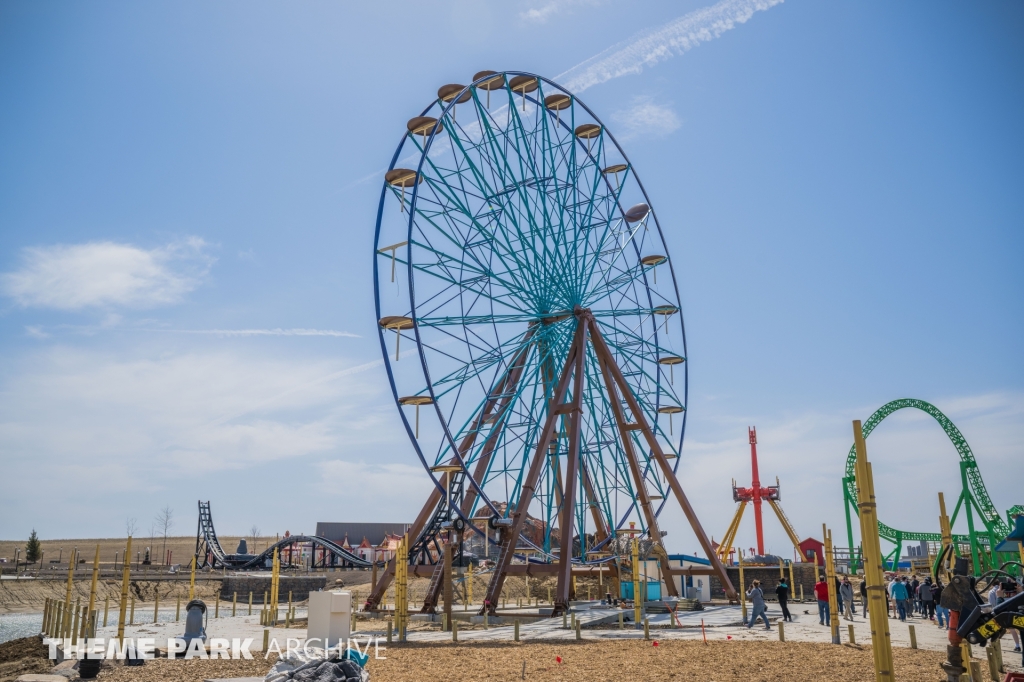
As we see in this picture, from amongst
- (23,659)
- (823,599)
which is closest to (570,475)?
(823,599)

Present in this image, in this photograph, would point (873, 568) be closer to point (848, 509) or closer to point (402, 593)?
point (402, 593)

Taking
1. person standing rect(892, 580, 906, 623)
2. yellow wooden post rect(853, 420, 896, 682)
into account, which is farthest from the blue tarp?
yellow wooden post rect(853, 420, 896, 682)

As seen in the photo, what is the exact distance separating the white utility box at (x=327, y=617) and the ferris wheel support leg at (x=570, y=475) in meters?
10.8

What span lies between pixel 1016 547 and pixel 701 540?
1036cm

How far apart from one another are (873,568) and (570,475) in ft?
53.1

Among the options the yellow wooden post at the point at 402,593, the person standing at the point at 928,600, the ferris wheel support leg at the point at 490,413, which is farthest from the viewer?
the ferris wheel support leg at the point at 490,413

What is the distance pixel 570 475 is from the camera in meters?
23.4

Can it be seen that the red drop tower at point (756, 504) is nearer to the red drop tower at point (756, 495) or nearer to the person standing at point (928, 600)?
the red drop tower at point (756, 495)

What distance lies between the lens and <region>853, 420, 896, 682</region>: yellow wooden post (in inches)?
282

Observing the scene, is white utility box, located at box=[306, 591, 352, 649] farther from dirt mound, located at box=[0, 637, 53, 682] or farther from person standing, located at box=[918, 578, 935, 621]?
person standing, located at box=[918, 578, 935, 621]

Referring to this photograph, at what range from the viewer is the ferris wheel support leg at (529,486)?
73.7 feet

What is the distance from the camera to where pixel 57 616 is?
68.7 ft

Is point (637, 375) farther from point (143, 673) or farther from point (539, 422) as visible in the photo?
point (143, 673)

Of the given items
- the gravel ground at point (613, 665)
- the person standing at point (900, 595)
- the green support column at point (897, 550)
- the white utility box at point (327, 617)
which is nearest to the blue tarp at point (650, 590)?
the person standing at point (900, 595)
